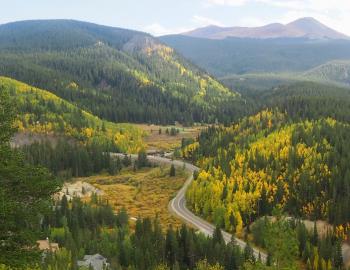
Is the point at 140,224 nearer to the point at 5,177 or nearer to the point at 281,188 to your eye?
the point at 281,188

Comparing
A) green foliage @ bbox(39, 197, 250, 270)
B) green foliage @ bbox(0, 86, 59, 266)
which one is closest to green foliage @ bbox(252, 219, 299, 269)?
green foliage @ bbox(39, 197, 250, 270)

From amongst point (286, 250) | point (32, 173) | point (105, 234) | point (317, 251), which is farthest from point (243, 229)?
point (32, 173)

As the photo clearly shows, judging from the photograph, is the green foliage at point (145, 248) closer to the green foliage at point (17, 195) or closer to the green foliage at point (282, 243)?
the green foliage at point (282, 243)

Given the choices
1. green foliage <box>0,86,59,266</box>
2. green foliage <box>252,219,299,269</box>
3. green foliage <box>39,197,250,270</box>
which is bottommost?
green foliage <box>39,197,250,270</box>

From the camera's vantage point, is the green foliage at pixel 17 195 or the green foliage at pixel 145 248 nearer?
the green foliage at pixel 17 195

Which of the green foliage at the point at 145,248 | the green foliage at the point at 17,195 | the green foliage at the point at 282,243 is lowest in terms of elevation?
the green foliage at the point at 145,248

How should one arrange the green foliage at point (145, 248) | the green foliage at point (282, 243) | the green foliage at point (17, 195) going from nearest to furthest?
the green foliage at point (17, 195) < the green foliage at point (282, 243) < the green foliage at point (145, 248)

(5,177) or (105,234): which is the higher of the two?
(5,177)

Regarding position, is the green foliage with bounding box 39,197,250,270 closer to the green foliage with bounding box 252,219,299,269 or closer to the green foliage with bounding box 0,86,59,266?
the green foliage with bounding box 252,219,299,269

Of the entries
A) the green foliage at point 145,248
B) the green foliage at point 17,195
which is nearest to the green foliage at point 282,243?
the green foliage at point 145,248

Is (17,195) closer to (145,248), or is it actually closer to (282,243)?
(282,243)

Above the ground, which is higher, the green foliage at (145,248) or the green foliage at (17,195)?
the green foliage at (17,195)
